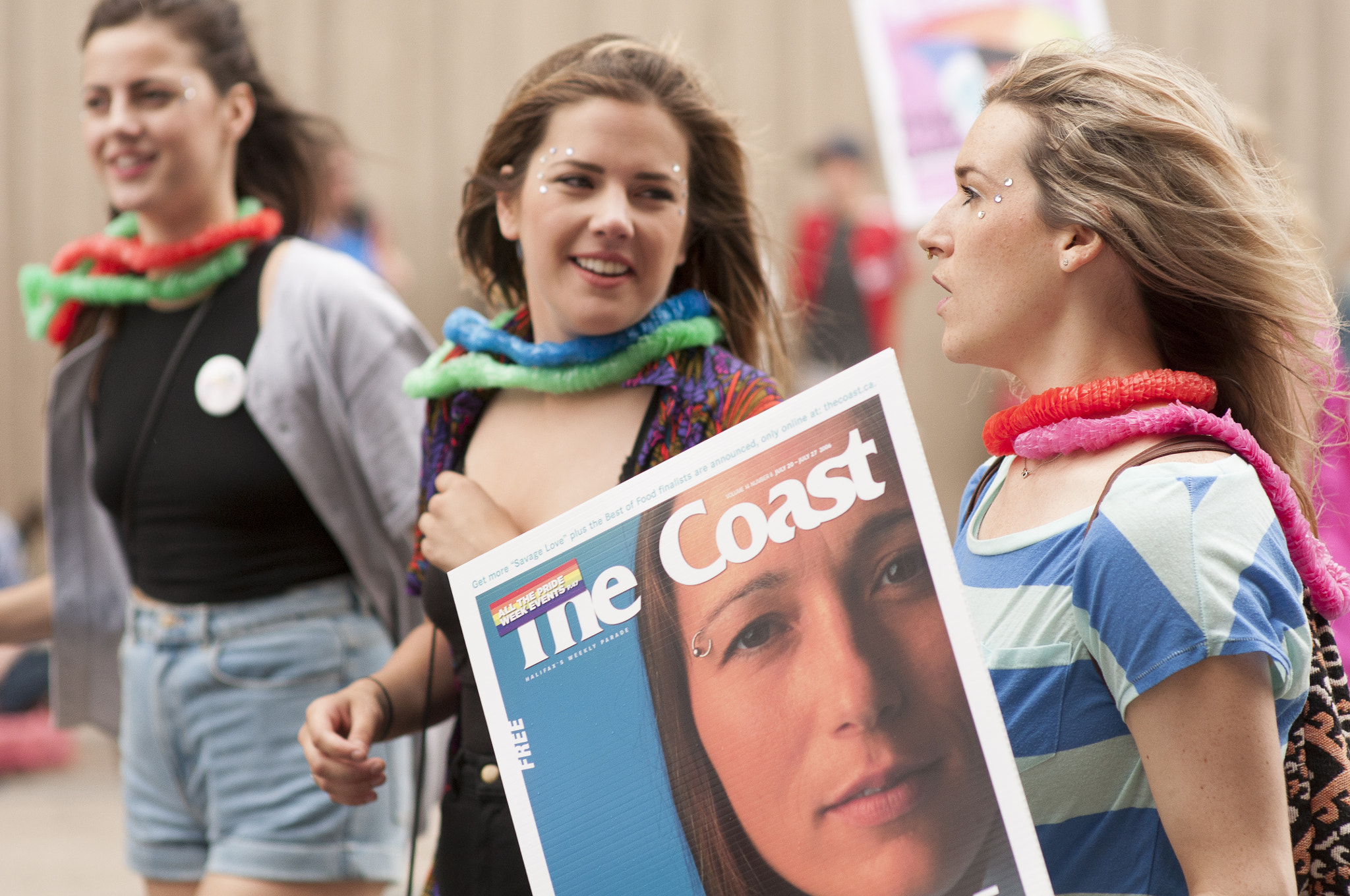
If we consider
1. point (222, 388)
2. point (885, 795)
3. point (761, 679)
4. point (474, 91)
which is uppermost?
point (474, 91)

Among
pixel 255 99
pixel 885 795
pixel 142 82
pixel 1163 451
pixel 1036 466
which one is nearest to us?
pixel 885 795

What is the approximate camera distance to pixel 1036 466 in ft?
4.28

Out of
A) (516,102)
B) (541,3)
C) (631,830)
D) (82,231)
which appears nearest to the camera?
(631,830)

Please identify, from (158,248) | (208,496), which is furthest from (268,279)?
(208,496)

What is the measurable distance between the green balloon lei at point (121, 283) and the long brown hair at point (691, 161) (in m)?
0.59

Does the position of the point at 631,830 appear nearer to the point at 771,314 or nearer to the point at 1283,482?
the point at 1283,482

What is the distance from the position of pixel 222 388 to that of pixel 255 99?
655 millimetres

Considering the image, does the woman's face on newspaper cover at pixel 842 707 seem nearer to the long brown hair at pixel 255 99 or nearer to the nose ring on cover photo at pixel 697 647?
the nose ring on cover photo at pixel 697 647

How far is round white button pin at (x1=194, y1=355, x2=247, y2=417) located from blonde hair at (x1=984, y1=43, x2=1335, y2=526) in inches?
55.8

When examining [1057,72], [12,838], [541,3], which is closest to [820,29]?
[541,3]

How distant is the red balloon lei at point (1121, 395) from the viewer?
3.97ft

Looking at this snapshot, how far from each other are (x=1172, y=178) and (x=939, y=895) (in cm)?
69

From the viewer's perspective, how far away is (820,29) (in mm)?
7695

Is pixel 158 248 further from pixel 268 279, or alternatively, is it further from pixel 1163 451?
pixel 1163 451
